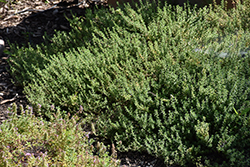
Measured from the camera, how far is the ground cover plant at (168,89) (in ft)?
8.45

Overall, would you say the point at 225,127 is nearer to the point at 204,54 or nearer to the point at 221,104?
the point at 221,104

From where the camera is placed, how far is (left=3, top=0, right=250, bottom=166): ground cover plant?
8.45 ft

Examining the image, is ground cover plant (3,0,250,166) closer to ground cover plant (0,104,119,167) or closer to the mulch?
ground cover plant (0,104,119,167)

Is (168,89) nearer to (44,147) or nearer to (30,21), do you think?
(44,147)

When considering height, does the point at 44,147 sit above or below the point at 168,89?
above

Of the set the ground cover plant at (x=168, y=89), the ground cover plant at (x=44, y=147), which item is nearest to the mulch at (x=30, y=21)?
the ground cover plant at (x=168, y=89)

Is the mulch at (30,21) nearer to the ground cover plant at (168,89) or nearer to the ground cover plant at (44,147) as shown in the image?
the ground cover plant at (168,89)

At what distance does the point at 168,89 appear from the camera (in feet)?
10.2

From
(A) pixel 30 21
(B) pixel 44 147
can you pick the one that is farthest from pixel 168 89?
(A) pixel 30 21

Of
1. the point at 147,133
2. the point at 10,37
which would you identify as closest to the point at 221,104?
the point at 147,133

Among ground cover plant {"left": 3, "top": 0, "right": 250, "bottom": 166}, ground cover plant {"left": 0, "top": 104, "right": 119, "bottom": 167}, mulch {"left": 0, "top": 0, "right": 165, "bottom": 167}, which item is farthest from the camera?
mulch {"left": 0, "top": 0, "right": 165, "bottom": 167}

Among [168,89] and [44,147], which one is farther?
[168,89]


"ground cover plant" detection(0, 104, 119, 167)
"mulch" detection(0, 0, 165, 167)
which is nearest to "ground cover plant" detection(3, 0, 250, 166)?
"ground cover plant" detection(0, 104, 119, 167)

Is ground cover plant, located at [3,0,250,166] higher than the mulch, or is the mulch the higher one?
the mulch
